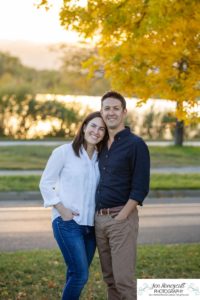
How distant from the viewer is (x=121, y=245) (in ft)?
17.3

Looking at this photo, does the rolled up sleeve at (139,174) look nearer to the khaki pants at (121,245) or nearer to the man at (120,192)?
the man at (120,192)

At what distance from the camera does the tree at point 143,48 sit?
394 inches

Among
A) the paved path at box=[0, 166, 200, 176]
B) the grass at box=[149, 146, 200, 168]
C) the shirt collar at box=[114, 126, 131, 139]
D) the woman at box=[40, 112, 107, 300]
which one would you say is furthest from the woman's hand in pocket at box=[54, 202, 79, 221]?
the grass at box=[149, 146, 200, 168]

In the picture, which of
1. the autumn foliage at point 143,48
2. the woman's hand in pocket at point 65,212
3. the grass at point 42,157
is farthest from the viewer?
the grass at point 42,157

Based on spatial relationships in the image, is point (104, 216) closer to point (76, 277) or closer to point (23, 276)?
point (76, 277)

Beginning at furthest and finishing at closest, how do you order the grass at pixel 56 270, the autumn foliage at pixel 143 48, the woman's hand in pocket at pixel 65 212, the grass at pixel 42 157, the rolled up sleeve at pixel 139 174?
1. the grass at pixel 42 157
2. the autumn foliage at pixel 143 48
3. the grass at pixel 56 270
4. the woman's hand in pocket at pixel 65 212
5. the rolled up sleeve at pixel 139 174

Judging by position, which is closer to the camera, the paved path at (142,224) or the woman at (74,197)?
the woman at (74,197)

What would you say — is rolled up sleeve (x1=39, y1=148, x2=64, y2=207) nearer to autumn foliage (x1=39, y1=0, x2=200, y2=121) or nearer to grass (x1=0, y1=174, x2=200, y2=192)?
autumn foliage (x1=39, y1=0, x2=200, y2=121)

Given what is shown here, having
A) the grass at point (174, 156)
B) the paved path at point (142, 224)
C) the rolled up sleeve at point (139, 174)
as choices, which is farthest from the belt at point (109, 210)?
the grass at point (174, 156)

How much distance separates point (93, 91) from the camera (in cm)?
3359

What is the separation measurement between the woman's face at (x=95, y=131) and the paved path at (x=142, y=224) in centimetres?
438

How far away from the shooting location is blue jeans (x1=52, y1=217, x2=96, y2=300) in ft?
17.5

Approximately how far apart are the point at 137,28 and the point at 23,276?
4062 mm

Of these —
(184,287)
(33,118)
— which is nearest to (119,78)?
(184,287)
